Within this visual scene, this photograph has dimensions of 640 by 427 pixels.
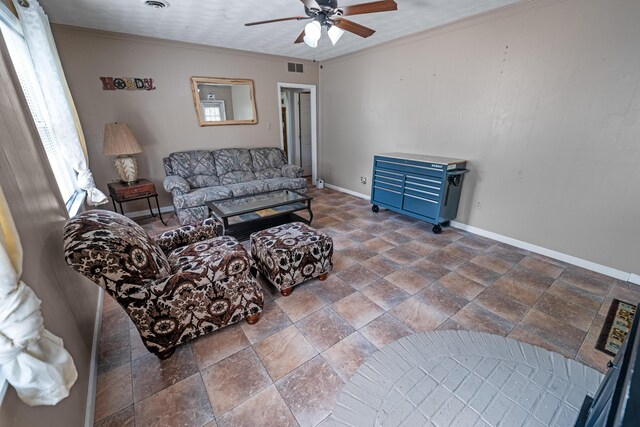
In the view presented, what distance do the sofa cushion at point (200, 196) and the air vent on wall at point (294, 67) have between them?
8.71ft

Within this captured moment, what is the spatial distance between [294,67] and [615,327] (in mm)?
5274

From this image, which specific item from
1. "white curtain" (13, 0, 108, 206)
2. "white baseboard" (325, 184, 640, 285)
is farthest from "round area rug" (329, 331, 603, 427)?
"white curtain" (13, 0, 108, 206)

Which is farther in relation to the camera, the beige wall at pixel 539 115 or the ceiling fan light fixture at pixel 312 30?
the beige wall at pixel 539 115

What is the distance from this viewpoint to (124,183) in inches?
139

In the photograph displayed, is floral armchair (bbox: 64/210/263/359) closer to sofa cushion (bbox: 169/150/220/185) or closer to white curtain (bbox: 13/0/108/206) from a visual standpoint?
white curtain (bbox: 13/0/108/206)

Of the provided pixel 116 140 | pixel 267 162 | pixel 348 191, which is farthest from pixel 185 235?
pixel 348 191

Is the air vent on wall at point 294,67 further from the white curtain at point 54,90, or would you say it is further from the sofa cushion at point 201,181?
the white curtain at point 54,90

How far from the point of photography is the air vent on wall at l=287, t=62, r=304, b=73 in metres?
4.88

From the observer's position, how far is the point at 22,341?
2.39 ft

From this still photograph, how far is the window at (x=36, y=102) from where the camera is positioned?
2125 millimetres

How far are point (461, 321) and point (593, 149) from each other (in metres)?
2.06

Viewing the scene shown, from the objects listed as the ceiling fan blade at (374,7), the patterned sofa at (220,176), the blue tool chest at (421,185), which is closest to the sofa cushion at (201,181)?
the patterned sofa at (220,176)

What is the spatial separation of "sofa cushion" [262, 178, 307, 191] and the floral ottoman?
5.82ft

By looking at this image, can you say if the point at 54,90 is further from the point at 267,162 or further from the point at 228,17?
the point at 267,162
